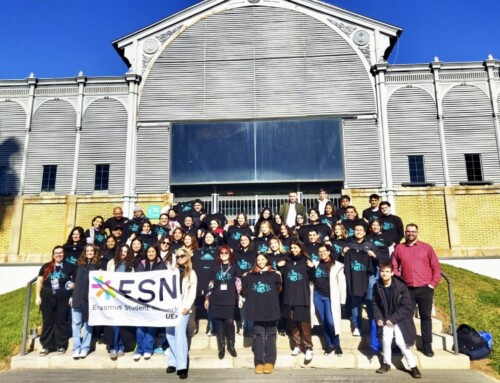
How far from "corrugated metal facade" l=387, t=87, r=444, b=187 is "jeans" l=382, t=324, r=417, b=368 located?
471 inches

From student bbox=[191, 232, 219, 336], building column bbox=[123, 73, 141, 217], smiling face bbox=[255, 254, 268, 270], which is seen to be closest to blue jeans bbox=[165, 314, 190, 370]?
student bbox=[191, 232, 219, 336]

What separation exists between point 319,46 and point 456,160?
840 cm

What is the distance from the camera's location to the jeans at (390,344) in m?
6.28

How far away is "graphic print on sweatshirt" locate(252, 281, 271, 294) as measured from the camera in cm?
676

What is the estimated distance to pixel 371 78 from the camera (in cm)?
1825

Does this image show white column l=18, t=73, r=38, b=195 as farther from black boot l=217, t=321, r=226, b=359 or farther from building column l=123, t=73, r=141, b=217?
black boot l=217, t=321, r=226, b=359

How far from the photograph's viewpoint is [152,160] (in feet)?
59.5

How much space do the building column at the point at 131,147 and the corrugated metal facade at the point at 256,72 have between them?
0.43 m

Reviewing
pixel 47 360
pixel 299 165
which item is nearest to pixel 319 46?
pixel 299 165

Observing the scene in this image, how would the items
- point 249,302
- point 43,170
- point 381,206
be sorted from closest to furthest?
point 249,302
point 381,206
point 43,170

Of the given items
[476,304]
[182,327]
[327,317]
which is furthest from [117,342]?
[476,304]

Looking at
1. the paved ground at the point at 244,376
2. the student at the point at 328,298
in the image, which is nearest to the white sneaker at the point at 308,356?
the paved ground at the point at 244,376

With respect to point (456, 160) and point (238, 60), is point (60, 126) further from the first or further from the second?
point (456, 160)

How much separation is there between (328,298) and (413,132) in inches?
519
